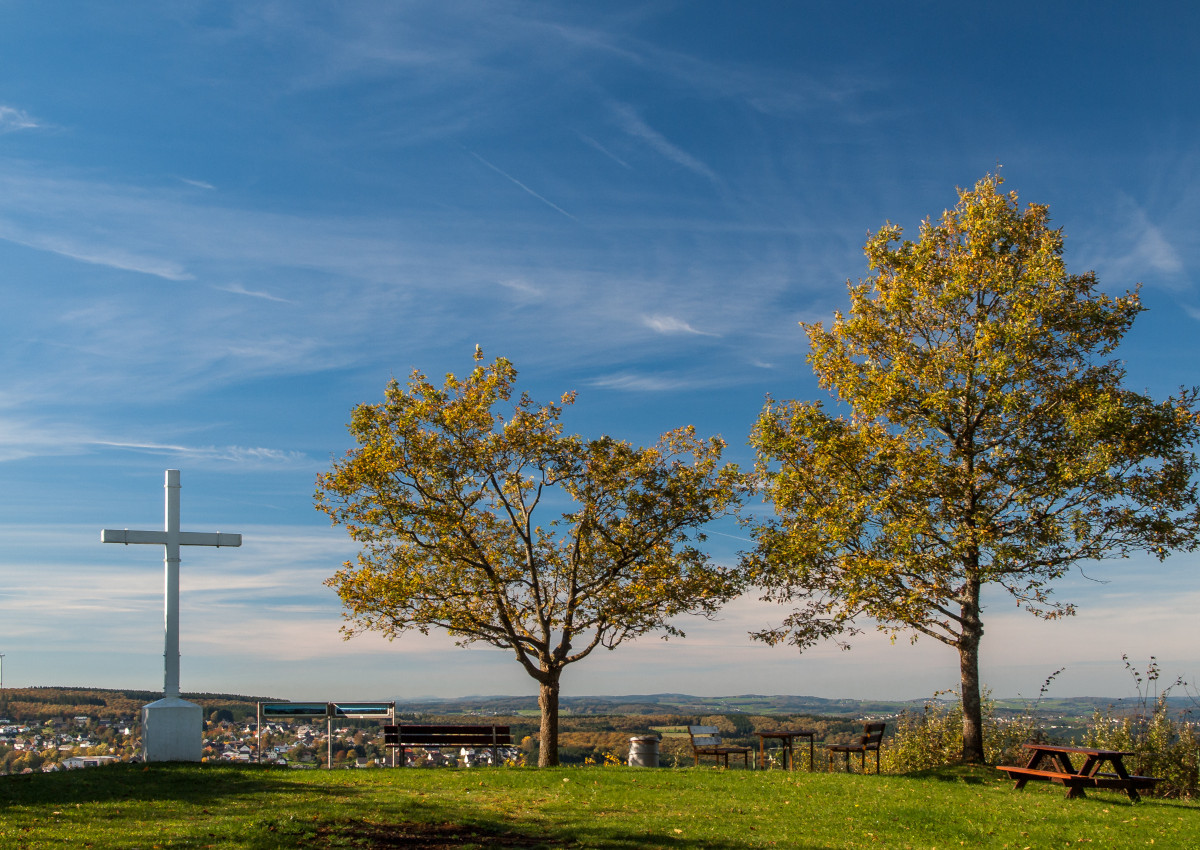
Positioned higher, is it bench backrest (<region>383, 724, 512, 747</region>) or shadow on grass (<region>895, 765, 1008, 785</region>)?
bench backrest (<region>383, 724, 512, 747</region>)

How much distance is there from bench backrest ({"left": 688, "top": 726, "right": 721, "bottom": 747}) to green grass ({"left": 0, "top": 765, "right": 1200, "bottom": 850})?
4.42 metres

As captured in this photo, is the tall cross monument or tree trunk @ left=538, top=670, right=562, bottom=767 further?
tree trunk @ left=538, top=670, right=562, bottom=767

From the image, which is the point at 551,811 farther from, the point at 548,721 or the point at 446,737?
the point at 548,721

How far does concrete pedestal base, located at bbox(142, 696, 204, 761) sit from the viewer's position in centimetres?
1845

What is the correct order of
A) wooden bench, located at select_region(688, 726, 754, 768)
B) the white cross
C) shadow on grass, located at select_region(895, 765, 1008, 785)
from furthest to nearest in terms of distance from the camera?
wooden bench, located at select_region(688, 726, 754, 768), the white cross, shadow on grass, located at select_region(895, 765, 1008, 785)

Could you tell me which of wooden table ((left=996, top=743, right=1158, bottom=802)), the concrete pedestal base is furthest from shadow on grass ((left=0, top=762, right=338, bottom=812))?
wooden table ((left=996, top=743, right=1158, bottom=802))

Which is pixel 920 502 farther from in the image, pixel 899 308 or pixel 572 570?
pixel 572 570

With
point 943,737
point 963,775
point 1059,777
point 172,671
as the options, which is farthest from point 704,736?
point 172,671

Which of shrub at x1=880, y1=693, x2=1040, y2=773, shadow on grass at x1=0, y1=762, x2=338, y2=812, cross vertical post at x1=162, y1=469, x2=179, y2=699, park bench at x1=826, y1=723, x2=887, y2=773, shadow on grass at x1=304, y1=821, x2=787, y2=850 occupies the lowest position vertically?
shrub at x1=880, y1=693, x2=1040, y2=773

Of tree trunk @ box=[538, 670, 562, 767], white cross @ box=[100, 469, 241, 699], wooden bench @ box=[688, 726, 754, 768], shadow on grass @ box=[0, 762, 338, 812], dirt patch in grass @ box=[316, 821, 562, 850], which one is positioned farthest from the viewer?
wooden bench @ box=[688, 726, 754, 768]

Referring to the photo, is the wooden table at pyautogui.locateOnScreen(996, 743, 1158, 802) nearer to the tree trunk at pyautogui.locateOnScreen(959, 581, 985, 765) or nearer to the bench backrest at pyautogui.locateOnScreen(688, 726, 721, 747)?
the tree trunk at pyautogui.locateOnScreen(959, 581, 985, 765)

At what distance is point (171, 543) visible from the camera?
1984 cm

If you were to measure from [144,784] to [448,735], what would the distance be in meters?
7.04

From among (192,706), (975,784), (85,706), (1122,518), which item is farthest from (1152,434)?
(85,706)
